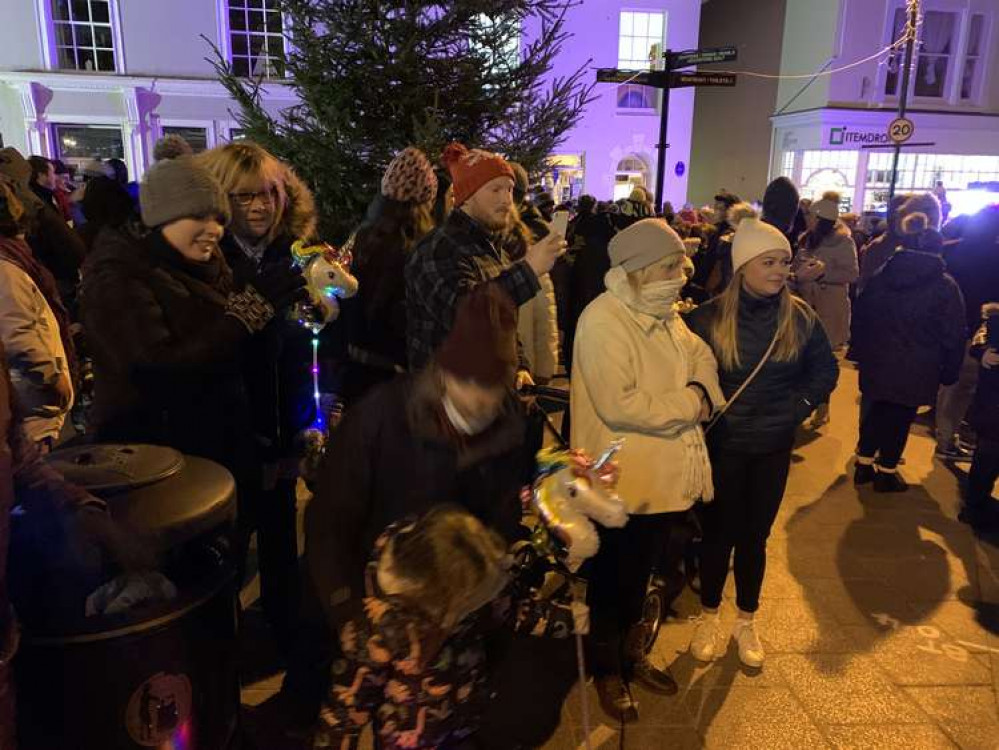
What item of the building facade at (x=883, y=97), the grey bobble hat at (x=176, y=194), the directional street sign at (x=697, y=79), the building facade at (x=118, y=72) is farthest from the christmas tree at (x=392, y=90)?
the building facade at (x=883, y=97)

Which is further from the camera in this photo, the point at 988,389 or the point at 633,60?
the point at 633,60

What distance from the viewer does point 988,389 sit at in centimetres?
491

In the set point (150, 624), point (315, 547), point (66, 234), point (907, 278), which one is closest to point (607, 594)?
point (315, 547)

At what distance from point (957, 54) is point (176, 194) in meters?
23.8

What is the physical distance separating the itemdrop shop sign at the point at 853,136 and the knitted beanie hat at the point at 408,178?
1918 centimetres

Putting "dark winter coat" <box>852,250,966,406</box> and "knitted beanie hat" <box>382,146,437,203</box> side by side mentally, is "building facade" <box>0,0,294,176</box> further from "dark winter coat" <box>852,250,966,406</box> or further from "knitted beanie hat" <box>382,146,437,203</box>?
"dark winter coat" <box>852,250,966,406</box>

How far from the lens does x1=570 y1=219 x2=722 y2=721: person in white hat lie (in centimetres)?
286

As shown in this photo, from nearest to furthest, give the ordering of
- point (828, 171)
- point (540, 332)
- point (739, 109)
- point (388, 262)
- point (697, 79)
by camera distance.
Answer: point (388, 262), point (540, 332), point (697, 79), point (828, 171), point (739, 109)

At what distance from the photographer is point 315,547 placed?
1.99m

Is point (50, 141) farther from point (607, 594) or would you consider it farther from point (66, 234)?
point (607, 594)

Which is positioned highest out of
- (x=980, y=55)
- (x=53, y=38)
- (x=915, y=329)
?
(x=980, y=55)

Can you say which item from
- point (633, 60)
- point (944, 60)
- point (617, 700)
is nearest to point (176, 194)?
point (617, 700)

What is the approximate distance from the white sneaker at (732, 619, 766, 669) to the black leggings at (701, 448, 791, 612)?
0.09m

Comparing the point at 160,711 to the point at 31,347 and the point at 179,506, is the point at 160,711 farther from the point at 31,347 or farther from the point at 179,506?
the point at 31,347
